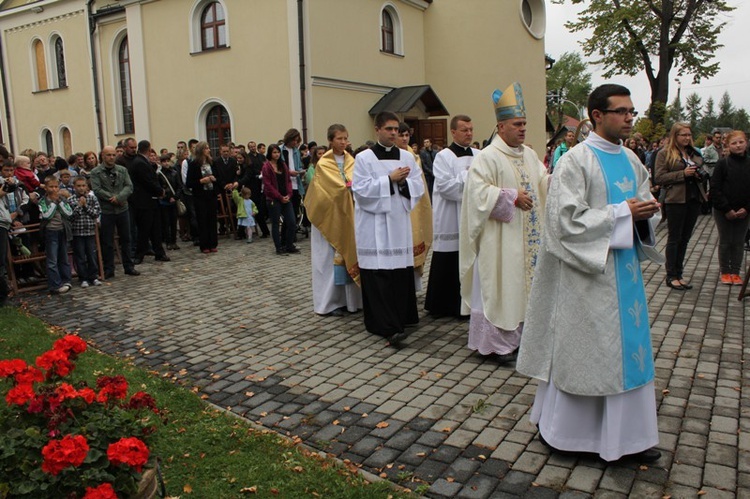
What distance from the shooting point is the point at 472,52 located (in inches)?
968

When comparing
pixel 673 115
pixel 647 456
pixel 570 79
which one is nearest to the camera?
pixel 647 456

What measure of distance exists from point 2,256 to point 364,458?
20.6 feet

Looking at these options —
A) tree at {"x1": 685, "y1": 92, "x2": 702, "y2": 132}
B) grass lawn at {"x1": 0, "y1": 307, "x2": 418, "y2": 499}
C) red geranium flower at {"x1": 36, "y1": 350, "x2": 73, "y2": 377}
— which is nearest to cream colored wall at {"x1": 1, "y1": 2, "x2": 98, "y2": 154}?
grass lawn at {"x1": 0, "y1": 307, "x2": 418, "y2": 499}

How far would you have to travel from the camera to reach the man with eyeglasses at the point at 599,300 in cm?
342

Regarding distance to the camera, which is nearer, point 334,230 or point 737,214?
point 334,230

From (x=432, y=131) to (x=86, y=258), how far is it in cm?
1476

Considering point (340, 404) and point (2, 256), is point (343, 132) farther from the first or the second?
point (2, 256)

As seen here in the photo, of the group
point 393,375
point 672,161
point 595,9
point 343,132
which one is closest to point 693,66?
point 595,9

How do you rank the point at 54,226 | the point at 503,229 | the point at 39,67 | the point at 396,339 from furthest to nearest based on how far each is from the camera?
the point at 39,67, the point at 54,226, the point at 396,339, the point at 503,229

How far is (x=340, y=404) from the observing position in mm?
4578

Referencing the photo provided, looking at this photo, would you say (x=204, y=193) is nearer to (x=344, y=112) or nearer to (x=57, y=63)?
(x=344, y=112)

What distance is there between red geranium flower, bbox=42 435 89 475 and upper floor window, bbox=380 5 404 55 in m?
20.4

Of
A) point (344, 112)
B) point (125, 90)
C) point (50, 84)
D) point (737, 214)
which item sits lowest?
point (737, 214)

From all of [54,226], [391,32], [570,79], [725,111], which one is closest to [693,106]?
[725,111]
